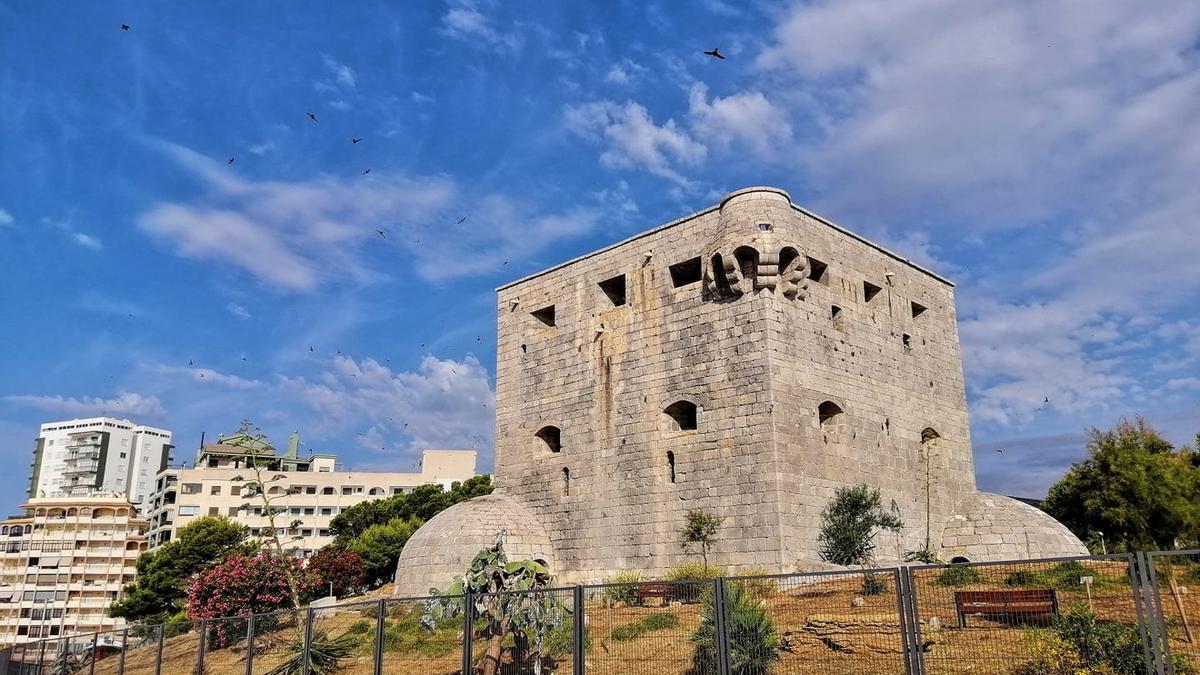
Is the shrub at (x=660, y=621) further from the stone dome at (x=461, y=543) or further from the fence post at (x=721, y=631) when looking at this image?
the stone dome at (x=461, y=543)

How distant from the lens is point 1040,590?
34.3ft

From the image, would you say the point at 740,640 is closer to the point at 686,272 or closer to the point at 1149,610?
the point at 1149,610

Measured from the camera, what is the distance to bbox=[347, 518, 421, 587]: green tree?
4347 centimetres

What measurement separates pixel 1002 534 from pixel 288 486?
57.2 meters

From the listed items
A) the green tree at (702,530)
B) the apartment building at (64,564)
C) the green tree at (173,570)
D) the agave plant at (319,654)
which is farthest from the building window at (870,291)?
the apartment building at (64,564)

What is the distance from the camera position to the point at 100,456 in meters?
115

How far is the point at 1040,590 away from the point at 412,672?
27.8ft

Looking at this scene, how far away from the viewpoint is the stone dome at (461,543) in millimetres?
23062

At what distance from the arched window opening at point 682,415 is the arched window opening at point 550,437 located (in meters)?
4.15

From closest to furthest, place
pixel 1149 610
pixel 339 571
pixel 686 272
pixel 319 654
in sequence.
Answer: pixel 1149 610 < pixel 319 654 < pixel 686 272 < pixel 339 571

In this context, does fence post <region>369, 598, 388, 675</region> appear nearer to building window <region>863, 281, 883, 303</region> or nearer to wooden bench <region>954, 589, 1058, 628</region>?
wooden bench <region>954, 589, 1058, 628</region>

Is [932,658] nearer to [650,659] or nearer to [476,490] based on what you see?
[650,659]

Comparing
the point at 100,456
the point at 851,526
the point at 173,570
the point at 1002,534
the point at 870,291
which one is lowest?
the point at 173,570

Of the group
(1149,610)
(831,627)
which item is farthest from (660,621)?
(1149,610)
